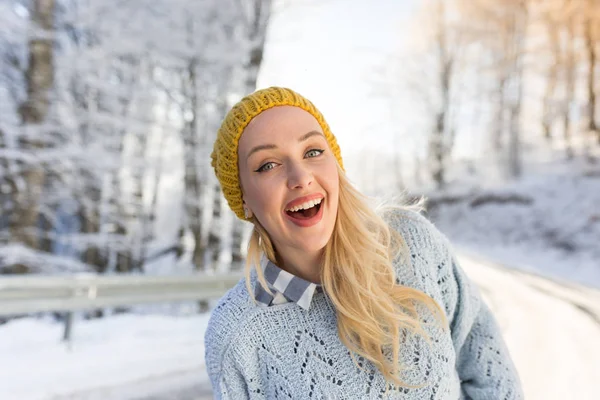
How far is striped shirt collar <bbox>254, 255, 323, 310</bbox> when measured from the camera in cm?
140

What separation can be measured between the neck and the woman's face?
0.14ft

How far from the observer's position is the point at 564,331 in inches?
196

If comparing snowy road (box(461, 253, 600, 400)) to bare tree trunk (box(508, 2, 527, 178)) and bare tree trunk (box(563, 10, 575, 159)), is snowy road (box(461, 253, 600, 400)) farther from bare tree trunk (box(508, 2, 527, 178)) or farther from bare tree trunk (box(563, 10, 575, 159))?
bare tree trunk (box(563, 10, 575, 159))

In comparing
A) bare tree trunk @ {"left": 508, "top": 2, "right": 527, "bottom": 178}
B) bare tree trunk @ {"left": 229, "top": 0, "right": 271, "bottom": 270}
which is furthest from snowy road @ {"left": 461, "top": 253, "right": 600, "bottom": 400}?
bare tree trunk @ {"left": 508, "top": 2, "right": 527, "bottom": 178}

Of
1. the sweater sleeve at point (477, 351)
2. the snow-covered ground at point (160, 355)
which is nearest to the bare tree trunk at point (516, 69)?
the snow-covered ground at point (160, 355)

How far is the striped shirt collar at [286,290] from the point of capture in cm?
140

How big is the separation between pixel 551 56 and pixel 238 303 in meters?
24.1

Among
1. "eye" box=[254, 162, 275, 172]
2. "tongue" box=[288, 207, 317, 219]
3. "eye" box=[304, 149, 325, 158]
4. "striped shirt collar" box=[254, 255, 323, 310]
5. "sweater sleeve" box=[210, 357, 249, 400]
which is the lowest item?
"sweater sleeve" box=[210, 357, 249, 400]

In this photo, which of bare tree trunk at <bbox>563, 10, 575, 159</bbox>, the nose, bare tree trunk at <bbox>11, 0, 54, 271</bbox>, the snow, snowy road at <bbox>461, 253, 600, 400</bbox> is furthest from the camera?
bare tree trunk at <bbox>563, 10, 575, 159</bbox>

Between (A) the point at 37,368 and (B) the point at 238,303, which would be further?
(A) the point at 37,368

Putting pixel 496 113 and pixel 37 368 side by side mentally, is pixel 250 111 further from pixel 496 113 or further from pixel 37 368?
pixel 496 113

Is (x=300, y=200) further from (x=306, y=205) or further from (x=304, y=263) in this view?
(x=304, y=263)

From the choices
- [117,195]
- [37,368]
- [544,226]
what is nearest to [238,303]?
[37,368]

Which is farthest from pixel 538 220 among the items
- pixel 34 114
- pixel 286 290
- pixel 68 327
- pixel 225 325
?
pixel 225 325
